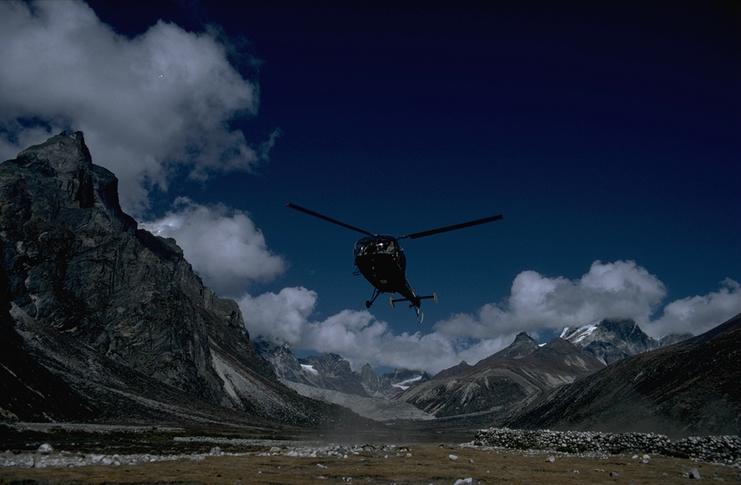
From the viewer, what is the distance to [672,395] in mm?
106000

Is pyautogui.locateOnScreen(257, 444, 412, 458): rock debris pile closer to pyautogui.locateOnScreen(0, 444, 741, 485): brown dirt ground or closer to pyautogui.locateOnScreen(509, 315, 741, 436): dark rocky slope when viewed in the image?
pyautogui.locateOnScreen(0, 444, 741, 485): brown dirt ground

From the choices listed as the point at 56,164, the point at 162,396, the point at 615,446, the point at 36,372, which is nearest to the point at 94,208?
the point at 56,164

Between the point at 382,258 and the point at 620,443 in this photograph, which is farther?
→ the point at 620,443

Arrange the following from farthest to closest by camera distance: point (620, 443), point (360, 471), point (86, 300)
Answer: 1. point (86, 300)
2. point (620, 443)
3. point (360, 471)

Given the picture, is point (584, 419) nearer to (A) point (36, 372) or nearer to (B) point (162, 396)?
(B) point (162, 396)

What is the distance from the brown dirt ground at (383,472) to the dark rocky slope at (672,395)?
55500 millimetres

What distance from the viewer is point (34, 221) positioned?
17788 cm

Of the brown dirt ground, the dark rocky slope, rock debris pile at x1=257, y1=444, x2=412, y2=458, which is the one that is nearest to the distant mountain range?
the dark rocky slope

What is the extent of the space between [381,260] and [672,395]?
9967cm

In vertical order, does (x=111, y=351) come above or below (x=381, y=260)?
above

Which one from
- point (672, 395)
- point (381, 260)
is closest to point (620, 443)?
point (381, 260)

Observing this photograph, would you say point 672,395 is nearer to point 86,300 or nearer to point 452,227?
point 452,227

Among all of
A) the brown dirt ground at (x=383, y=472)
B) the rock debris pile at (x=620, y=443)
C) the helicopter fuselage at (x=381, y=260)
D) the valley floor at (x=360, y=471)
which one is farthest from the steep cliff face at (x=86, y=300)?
the helicopter fuselage at (x=381, y=260)

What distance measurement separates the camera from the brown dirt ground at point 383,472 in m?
25.8
